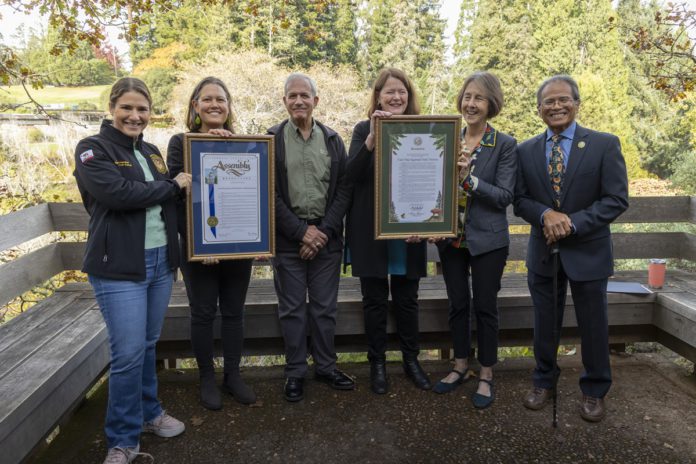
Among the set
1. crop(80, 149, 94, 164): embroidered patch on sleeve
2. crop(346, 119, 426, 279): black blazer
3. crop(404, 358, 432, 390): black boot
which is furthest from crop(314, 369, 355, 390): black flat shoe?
crop(80, 149, 94, 164): embroidered patch on sleeve

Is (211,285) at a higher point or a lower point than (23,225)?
lower

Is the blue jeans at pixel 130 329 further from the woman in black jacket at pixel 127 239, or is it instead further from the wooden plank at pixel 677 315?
the wooden plank at pixel 677 315

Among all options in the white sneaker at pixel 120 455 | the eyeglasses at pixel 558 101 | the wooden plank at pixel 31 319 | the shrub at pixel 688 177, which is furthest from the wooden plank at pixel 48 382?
the shrub at pixel 688 177

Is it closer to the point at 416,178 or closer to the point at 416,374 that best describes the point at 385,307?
the point at 416,374

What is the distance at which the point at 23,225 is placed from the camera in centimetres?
359

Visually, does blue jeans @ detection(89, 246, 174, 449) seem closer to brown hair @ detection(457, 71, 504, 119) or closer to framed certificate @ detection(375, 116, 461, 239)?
framed certificate @ detection(375, 116, 461, 239)

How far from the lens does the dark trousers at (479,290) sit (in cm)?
312

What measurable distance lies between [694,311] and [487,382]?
4.96 ft

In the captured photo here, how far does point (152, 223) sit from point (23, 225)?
168cm

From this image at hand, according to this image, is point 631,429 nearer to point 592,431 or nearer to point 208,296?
point 592,431

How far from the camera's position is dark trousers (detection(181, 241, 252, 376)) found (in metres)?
3.01

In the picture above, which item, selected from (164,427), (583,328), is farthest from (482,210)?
(164,427)

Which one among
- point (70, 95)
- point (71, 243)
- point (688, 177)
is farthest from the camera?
point (70, 95)

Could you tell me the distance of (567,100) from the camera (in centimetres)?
288
